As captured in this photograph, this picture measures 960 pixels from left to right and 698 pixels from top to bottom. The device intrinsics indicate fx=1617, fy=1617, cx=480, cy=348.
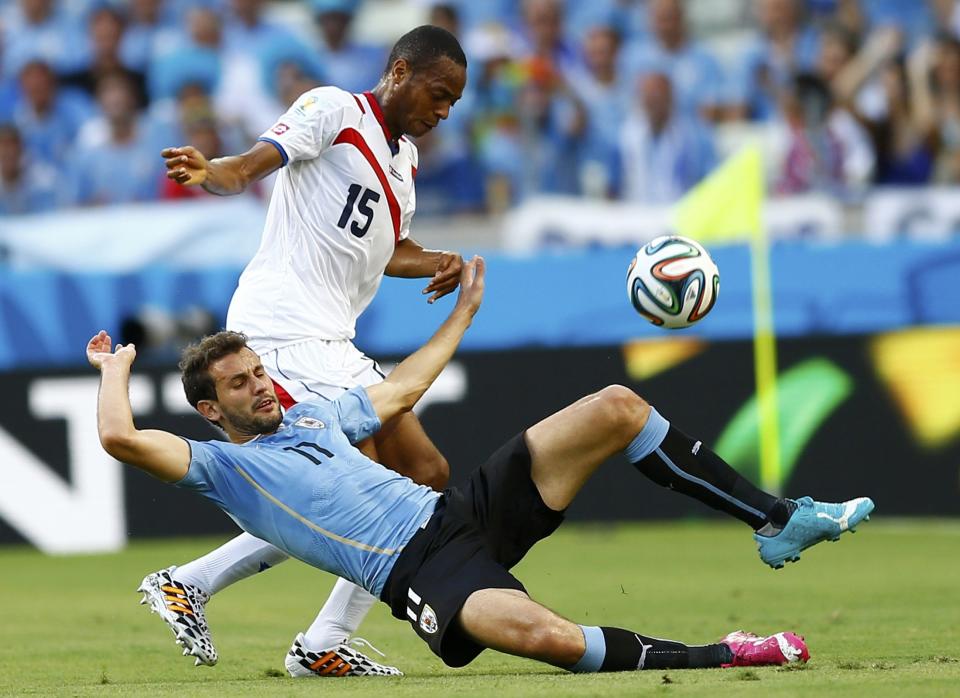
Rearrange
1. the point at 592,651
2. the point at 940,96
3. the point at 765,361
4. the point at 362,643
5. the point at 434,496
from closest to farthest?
the point at 592,651 → the point at 434,496 → the point at 362,643 → the point at 765,361 → the point at 940,96

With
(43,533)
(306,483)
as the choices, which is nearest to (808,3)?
(43,533)

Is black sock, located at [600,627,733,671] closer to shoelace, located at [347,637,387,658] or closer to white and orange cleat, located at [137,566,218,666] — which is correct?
shoelace, located at [347,637,387,658]

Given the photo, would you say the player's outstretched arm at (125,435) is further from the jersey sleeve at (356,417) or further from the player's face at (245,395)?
the jersey sleeve at (356,417)

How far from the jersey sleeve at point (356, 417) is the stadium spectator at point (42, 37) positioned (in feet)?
35.2

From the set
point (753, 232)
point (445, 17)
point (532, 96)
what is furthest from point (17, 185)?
point (753, 232)

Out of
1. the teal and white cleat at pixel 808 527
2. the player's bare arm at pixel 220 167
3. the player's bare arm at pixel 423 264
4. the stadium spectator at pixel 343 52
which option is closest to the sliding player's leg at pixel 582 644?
the teal and white cleat at pixel 808 527

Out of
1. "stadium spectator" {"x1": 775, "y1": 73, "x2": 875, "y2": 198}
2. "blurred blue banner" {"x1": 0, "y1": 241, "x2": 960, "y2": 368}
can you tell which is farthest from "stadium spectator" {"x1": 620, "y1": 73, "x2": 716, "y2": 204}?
"blurred blue banner" {"x1": 0, "y1": 241, "x2": 960, "y2": 368}

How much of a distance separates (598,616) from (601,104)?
774cm

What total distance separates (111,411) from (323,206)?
1.54m

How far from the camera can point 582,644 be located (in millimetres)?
5793

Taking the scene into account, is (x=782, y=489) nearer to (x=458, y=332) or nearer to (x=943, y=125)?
(x=943, y=125)

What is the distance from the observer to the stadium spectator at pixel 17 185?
14547mm

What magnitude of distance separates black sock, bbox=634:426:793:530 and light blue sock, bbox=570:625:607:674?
2.27 feet

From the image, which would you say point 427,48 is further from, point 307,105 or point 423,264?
point 423,264
